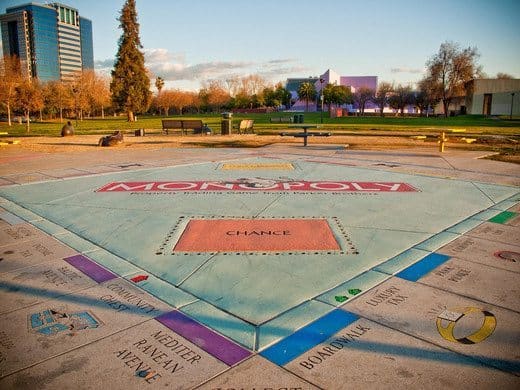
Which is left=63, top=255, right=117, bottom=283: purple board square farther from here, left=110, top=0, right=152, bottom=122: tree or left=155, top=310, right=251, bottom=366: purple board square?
left=110, top=0, right=152, bottom=122: tree

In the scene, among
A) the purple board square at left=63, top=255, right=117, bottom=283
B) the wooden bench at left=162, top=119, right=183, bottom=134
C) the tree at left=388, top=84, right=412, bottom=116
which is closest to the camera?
the purple board square at left=63, top=255, right=117, bottom=283

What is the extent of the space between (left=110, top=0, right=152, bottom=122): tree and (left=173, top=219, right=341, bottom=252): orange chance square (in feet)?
193

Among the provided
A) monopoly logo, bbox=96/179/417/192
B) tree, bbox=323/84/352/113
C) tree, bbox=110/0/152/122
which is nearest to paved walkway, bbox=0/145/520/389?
monopoly logo, bbox=96/179/417/192

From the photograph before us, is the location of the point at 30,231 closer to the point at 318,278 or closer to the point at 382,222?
the point at 318,278

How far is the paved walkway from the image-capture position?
9.09 ft

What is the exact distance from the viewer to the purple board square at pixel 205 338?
292 cm

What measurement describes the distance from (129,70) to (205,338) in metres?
63.8

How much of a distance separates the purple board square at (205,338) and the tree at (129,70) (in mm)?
61463

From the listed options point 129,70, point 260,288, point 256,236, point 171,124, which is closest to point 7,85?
point 129,70

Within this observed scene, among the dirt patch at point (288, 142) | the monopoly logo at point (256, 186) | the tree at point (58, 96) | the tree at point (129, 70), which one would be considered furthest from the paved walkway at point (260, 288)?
the tree at point (58, 96)

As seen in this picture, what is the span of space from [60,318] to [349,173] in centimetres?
856

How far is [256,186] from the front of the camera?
898 cm

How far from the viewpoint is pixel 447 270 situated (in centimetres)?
444

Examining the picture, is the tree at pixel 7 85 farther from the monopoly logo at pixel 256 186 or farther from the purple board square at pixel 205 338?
the purple board square at pixel 205 338
